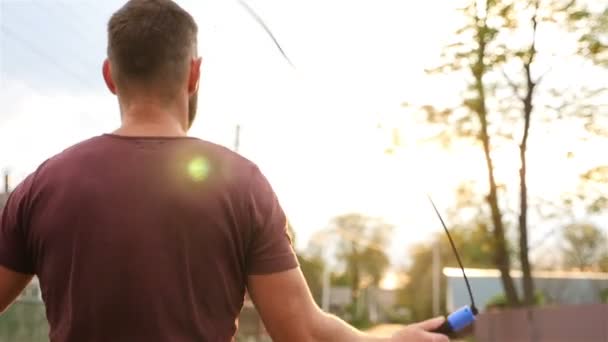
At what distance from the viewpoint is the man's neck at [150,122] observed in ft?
5.63

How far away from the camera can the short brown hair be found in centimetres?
168

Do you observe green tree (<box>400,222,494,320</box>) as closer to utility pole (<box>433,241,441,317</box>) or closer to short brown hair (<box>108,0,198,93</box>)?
utility pole (<box>433,241,441,317</box>)

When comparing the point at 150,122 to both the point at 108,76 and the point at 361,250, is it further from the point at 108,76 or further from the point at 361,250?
the point at 361,250

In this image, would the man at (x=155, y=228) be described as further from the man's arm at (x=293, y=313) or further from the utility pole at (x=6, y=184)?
the utility pole at (x=6, y=184)

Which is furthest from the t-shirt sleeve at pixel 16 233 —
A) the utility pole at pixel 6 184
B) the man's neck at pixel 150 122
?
the utility pole at pixel 6 184

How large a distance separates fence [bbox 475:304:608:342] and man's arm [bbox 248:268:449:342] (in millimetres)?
22654

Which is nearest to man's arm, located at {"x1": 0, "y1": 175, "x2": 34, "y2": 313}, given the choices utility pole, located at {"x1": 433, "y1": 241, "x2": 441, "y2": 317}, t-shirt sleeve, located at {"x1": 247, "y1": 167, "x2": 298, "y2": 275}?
t-shirt sleeve, located at {"x1": 247, "y1": 167, "x2": 298, "y2": 275}

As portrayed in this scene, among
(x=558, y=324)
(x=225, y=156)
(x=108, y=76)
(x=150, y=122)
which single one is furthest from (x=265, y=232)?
(x=558, y=324)

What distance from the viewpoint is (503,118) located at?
2091 cm

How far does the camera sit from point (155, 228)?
63.1 inches

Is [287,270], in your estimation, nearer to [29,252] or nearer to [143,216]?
[143,216]

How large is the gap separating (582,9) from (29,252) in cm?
1944

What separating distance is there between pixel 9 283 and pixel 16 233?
0.12 metres

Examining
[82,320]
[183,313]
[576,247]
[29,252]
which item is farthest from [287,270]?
[576,247]
